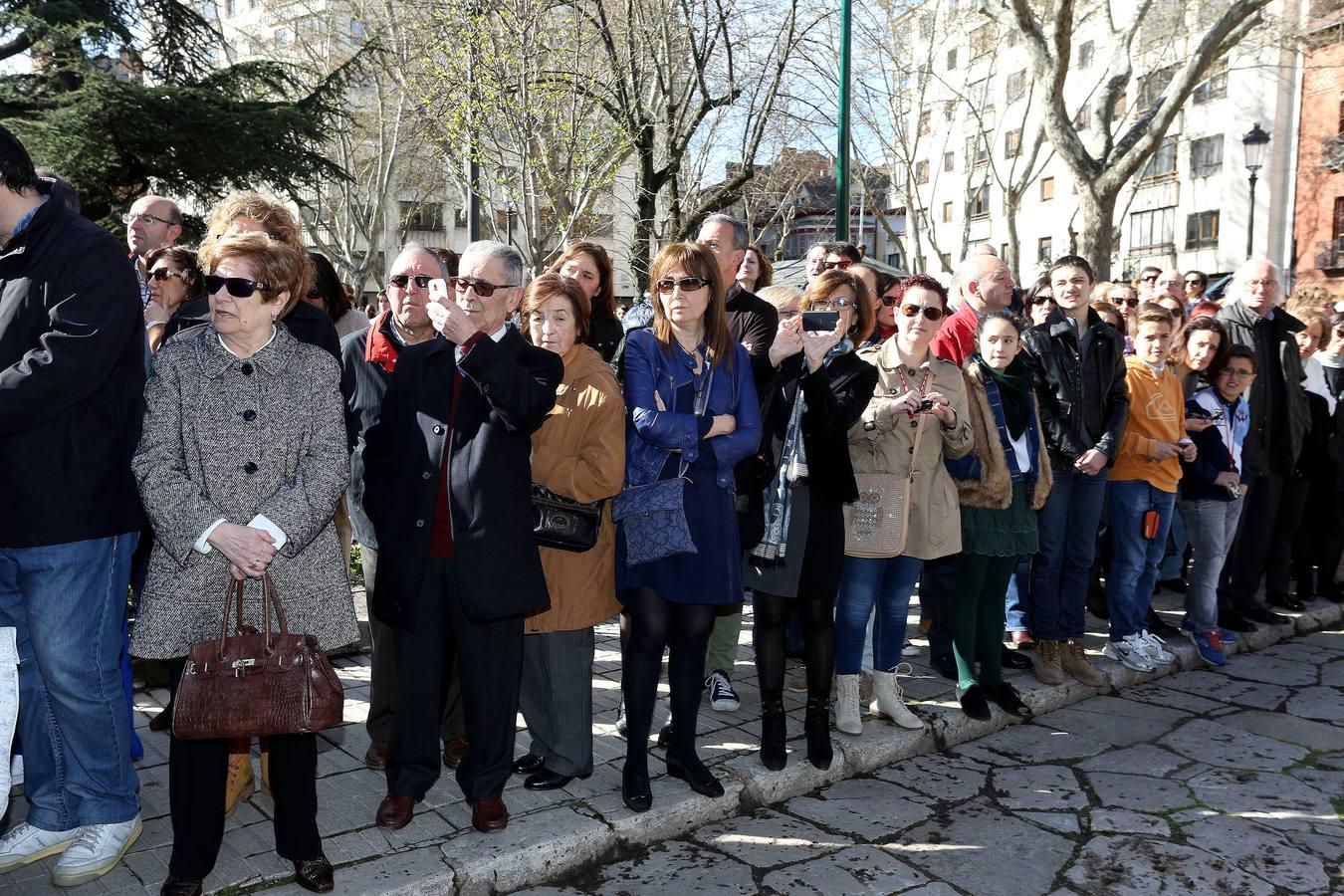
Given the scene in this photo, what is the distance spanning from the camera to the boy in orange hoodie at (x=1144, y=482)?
5941mm

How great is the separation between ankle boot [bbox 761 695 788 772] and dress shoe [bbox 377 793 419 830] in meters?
1.44

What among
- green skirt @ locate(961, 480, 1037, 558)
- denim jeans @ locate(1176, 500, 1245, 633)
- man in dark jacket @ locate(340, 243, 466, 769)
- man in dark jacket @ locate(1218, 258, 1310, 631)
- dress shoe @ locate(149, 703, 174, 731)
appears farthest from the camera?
man in dark jacket @ locate(1218, 258, 1310, 631)

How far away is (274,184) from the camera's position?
683 inches

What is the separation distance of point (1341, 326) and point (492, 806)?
7.37 meters

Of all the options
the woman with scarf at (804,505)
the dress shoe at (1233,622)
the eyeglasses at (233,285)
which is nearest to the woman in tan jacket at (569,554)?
the woman with scarf at (804,505)

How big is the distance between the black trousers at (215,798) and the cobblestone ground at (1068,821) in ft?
2.79

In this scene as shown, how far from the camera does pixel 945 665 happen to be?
570cm

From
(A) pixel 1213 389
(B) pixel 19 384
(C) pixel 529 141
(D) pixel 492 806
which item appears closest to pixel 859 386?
(D) pixel 492 806

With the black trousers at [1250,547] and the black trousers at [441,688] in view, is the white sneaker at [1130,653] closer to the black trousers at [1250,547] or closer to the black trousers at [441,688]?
the black trousers at [1250,547]

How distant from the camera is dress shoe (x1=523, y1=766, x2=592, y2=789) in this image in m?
4.01

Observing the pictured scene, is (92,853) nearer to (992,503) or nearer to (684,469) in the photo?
(684,469)

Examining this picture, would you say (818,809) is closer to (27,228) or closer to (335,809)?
(335,809)

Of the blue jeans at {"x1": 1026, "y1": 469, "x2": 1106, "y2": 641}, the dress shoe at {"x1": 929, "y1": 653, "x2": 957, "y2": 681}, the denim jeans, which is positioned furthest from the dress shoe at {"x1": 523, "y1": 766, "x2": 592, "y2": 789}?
the denim jeans

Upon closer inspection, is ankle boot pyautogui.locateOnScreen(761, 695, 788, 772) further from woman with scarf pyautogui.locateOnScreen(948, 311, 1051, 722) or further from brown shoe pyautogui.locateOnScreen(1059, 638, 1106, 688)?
brown shoe pyautogui.locateOnScreen(1059, 638, 1106, 688)
